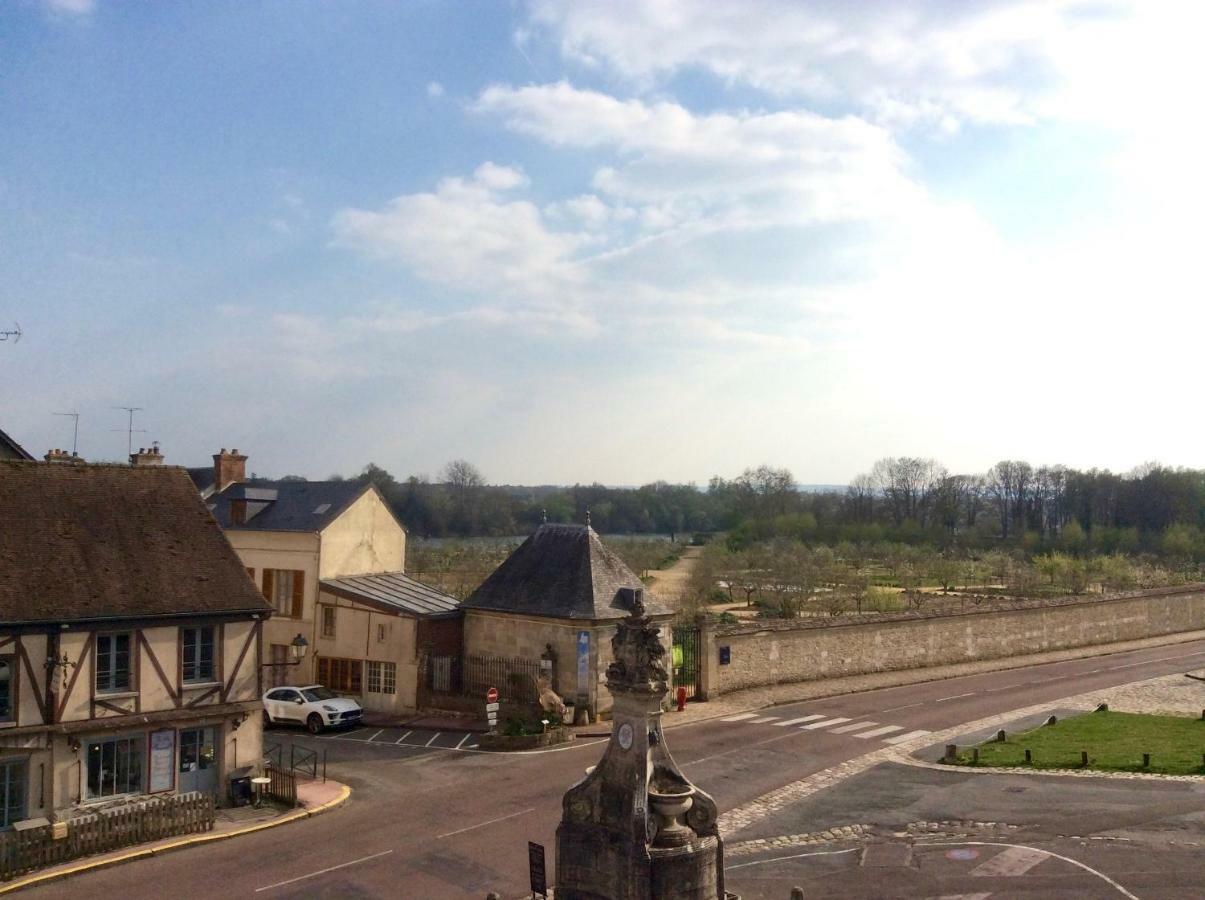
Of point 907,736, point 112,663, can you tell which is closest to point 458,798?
point 112,663

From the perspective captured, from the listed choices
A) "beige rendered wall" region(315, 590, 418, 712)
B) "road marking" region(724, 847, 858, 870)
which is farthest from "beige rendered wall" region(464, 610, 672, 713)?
"road marking" region(724, 847, 858, 870)

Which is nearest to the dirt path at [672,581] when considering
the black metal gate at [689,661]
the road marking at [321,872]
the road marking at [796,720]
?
the black metal gate at [689,661]

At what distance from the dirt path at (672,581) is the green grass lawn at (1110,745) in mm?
23296

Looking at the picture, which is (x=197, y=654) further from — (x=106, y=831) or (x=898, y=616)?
(x=898, y=616)

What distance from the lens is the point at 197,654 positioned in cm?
1702

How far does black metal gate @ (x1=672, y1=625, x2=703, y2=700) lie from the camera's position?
85.3 ft

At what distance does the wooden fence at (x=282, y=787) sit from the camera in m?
16.7

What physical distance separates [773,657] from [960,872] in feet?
48.7

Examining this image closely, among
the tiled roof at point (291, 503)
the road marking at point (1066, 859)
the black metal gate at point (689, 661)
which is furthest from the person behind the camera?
the tiled roof at point (291, 503)

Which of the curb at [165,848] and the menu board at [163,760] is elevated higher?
the menu board at [163,760]

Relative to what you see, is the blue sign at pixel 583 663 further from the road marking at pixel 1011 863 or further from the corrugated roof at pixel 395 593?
the road marking at pixel 1011 863

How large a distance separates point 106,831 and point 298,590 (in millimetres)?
13192

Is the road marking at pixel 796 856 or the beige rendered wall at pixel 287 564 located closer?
the road marking at pixel 796 856

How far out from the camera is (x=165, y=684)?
54.0 feet
